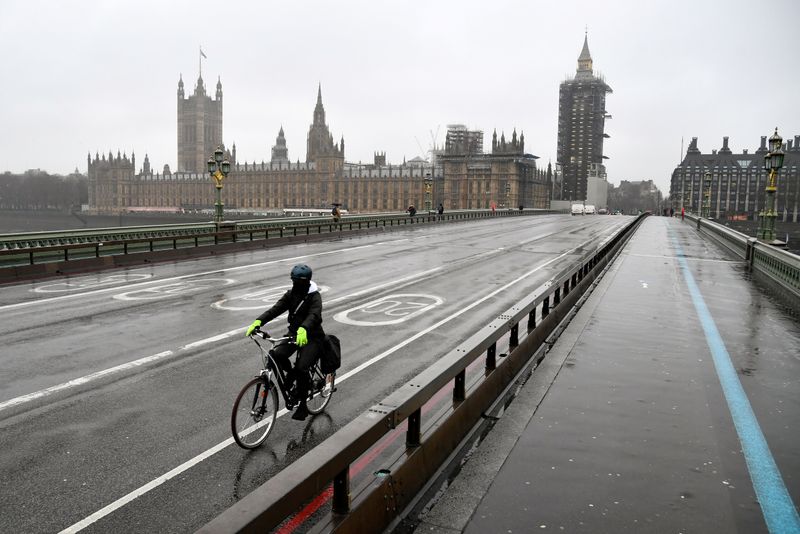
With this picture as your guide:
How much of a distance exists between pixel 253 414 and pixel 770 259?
19470 mm

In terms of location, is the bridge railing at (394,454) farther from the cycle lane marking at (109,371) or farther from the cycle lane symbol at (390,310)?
the cycle lane marking at (109,371)

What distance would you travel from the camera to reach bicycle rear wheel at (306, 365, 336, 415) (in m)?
7.16

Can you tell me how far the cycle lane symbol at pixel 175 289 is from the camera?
15625 millimetres

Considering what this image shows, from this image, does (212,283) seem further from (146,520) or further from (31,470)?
(146,520)

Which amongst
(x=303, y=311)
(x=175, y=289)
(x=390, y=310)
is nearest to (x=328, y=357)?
(x=303, y=311)

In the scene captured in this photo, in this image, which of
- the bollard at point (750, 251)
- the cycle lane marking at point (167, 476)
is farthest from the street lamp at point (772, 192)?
the cycle lane marking at point (167, 476)

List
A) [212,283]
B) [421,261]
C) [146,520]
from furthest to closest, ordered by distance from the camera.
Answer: [421,261] → [212,283] → [146,520]

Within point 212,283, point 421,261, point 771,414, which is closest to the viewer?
point 771,414

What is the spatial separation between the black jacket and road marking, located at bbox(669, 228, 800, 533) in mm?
4439

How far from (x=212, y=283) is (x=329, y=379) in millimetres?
11576

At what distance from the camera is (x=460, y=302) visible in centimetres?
1551

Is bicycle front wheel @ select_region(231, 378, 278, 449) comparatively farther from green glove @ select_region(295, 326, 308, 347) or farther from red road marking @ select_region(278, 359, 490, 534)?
red road marking @ select_region(278, 359, 490, 534)

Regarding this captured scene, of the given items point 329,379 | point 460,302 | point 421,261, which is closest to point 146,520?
point 329,379

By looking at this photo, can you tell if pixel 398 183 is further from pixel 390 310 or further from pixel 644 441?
pixel 644 441
